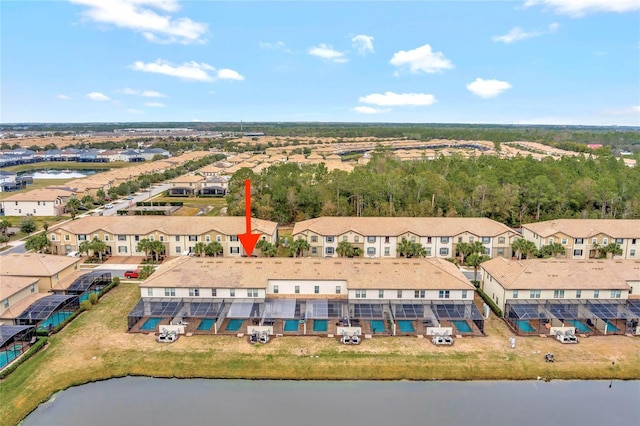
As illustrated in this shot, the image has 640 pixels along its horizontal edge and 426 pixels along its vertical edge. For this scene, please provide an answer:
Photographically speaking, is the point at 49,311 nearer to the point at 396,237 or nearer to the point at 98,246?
the point at 98,246

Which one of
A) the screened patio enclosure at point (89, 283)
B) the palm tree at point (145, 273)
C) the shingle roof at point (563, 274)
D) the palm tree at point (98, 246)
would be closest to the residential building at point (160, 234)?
the palm tree at point (98, 246)

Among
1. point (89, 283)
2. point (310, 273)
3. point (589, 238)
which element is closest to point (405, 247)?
point (310, 273)

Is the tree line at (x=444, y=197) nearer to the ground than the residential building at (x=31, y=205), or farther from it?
farther from it

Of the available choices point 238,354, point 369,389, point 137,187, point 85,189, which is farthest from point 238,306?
point 137,187

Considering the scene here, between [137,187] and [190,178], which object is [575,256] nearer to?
[190,178]

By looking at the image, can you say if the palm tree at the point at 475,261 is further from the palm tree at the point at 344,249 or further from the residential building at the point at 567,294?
the palm tree at the point at 344,249
